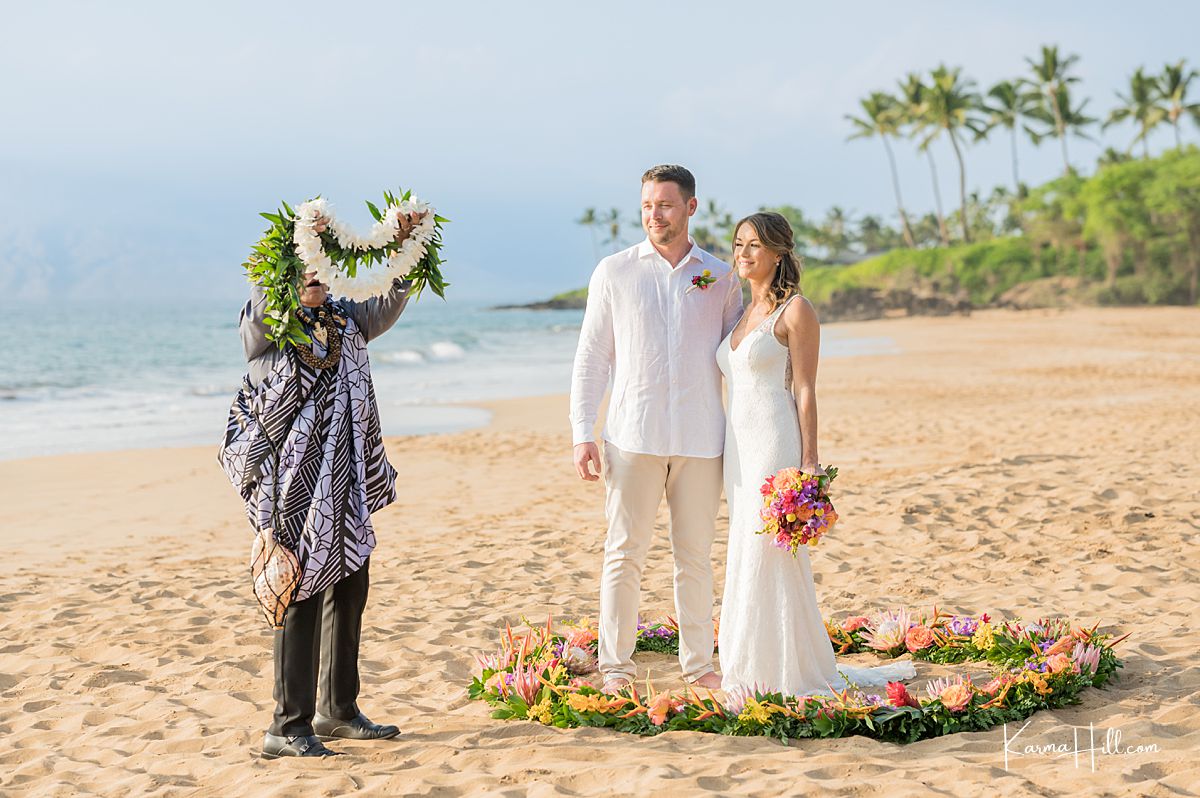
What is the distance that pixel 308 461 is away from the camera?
12.4 feet

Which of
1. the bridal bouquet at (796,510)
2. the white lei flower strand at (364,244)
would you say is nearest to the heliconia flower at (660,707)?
the bridal bouquet at (796,510)

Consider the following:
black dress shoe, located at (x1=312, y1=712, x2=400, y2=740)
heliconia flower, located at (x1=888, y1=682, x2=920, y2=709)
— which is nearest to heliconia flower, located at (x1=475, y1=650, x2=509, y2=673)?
black dress shoe, located at (x1=312, y1=712, x2=400, y2=740)

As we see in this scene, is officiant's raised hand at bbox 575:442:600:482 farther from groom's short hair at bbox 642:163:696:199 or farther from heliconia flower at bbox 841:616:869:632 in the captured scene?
heliconia flower at bbox 841:616:869:632

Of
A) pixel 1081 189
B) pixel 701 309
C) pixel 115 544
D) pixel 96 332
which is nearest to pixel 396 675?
pixel 701 309

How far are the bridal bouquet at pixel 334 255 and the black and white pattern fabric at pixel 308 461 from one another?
17cm

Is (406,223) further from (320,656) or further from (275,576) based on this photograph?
(320,656)

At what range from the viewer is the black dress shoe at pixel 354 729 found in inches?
159

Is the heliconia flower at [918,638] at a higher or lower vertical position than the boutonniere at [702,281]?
lower

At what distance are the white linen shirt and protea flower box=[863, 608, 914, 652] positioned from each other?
4.79ft

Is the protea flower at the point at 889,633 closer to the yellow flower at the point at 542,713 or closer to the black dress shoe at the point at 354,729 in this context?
the yellow flower at the point at 542,713

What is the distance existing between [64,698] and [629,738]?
254 cm

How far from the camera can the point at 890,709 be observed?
13.0 ft

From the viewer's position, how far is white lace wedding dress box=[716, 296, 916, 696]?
4129 mm

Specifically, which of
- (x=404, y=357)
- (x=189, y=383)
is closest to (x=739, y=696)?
(x=189, y=383)
